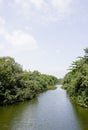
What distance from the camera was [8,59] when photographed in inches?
2409

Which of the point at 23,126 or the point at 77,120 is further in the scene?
the point at 77,120

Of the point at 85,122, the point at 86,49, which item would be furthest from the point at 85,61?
the point at 85,122

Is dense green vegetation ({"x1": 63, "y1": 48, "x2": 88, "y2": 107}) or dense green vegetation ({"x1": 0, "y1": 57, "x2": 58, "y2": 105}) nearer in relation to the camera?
dense green vegetation ({"x1": 63, "y1": 48, "x2": 88, "y2": 107})

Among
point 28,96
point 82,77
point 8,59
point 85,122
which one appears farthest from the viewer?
point 28,96

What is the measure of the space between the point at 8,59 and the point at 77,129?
33900mm

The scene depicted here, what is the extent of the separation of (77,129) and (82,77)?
2232cm

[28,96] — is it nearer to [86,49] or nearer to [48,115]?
[86,49]

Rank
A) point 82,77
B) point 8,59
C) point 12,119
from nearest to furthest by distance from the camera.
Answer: point 12,119
point 82,77
point 8,59

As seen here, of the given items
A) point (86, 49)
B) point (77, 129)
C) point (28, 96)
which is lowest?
point (77, 129)

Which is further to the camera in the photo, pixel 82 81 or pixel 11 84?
pixel 11 84

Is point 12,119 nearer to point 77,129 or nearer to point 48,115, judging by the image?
point 48,115

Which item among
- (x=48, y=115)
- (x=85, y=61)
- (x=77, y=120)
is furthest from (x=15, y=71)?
(x=77, y=120)

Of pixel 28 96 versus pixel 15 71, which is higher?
pixel 15 71

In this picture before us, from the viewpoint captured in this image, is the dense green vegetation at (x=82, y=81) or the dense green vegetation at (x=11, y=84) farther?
the dense green vegetation at (x=11, y=84)
